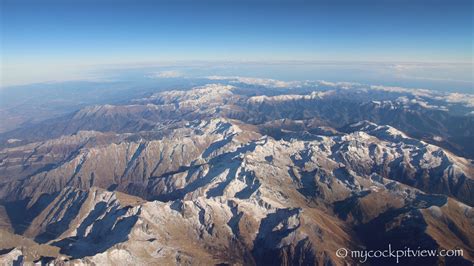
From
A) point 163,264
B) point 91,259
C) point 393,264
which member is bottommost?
point 393,264

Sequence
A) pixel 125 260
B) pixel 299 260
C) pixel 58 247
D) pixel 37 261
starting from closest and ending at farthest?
pixel 37 261 → pixel 125 260 → pixel 58 247 → pixel 299 260

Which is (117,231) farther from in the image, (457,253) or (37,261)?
(457,253)

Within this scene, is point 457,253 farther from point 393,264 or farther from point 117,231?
point 117,231

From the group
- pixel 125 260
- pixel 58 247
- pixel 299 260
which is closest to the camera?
pixel 125 260

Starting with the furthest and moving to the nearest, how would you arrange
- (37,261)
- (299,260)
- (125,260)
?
(299,260)
(125,260)
(37,261)

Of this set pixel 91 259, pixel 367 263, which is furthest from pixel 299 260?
pixel 91 259

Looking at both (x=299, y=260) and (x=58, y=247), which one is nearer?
(x=58, y=247)

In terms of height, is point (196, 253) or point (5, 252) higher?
point (5, 252)

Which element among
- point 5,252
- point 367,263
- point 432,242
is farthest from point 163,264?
point 432,242

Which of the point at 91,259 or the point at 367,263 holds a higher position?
the point at 91,259
